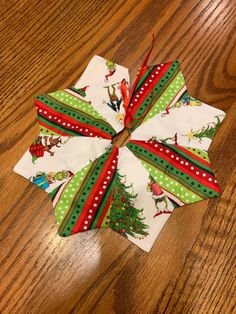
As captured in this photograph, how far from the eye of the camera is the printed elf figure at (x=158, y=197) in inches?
27.8

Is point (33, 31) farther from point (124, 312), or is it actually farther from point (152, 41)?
point (124, 312)

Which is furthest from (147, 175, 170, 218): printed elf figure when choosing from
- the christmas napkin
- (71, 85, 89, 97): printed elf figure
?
(71, 85, 89, 97): printed elf figure

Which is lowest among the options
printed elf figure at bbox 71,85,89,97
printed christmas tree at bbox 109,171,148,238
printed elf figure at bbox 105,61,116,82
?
printed christmas tree at bbox 109,171,148,238

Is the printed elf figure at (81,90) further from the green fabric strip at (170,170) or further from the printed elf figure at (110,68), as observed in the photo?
the green fabric strip at (170,170)

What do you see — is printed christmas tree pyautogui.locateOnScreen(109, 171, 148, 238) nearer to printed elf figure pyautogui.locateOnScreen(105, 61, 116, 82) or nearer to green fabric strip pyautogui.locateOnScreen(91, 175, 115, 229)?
green fabric strip pyautogui.locateOnScreen(91, 175, 115, 229)

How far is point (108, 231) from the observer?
70 centimetres

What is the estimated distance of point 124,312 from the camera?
25.5 inches

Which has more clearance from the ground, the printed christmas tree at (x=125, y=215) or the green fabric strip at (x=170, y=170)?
the green fabric strip at (x=170, y=170)

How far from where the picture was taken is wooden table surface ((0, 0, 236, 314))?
2.17 feet

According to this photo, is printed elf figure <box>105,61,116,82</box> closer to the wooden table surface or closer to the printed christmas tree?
the wooden table surface

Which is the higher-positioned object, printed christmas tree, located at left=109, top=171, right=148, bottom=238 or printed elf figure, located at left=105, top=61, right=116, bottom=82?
printed elf figure, located at left=105, top=61, right=116, bottom=82

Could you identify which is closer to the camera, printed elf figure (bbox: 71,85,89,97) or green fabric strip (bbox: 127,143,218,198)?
green fabric strip (bbox: 127,143,218,198)

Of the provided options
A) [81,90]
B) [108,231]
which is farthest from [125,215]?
[81,90]

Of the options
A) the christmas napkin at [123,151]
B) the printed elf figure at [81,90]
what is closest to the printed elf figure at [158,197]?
the christmas napkin at [123,151]
